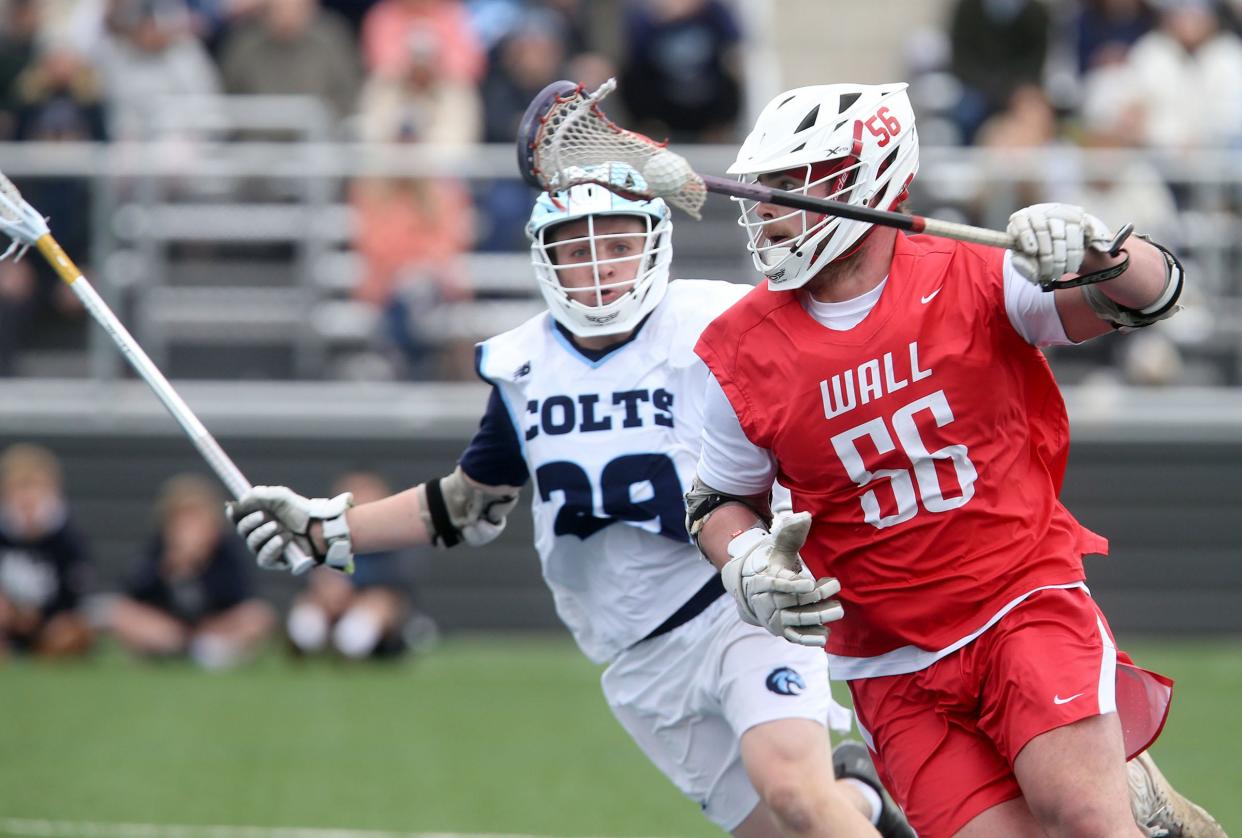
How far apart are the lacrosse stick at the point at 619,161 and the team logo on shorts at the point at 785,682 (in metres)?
1.30

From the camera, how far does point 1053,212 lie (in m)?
4.03

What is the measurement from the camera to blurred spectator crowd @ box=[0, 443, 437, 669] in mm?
11258

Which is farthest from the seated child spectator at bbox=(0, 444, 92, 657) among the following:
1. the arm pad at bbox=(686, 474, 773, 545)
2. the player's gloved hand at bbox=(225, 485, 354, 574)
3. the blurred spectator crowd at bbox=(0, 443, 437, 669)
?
the arm pad at bbox=(686, 474, 773, 545)

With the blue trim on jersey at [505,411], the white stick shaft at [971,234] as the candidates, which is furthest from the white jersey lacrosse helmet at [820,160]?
the blue trim on jersey at [505,411]

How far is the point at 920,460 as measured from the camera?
172 inches

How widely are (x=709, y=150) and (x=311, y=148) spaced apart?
8.43 ft

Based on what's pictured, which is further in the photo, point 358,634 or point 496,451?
point 358,634

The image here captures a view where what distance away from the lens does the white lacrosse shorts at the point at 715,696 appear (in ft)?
16.9

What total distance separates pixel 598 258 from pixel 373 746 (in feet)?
15.0

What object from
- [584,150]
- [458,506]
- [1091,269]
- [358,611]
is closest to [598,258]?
[584,150]

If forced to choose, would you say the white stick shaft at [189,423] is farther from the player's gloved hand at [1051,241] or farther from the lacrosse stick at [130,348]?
the player's gloved hand at [1051,241]

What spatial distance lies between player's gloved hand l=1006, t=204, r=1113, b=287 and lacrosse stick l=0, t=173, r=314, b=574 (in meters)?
2.30

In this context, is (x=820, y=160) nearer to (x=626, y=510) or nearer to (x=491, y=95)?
(x=626, y=510)

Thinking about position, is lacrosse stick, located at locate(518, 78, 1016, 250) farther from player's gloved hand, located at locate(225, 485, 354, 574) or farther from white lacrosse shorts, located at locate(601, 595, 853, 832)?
white lacrosse shorts, located at locate(601, 595, 853, 832)
